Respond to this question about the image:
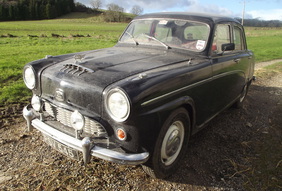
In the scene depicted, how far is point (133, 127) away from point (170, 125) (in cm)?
48

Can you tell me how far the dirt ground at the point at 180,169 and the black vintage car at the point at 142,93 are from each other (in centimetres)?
28

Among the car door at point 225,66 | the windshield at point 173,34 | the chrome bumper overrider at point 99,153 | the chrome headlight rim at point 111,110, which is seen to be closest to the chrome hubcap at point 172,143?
the chrome bumper overrider at point 99,153

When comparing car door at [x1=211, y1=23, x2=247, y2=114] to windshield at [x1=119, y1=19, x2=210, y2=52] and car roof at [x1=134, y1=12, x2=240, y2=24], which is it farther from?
windshield at [x1=119, y1=19, x2=210, y2=52]

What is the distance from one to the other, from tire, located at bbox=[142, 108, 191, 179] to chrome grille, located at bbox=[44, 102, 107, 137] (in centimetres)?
56

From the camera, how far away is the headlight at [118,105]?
2.07 metres

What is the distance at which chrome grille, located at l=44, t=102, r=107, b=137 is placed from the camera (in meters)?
2.28

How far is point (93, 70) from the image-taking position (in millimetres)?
2541

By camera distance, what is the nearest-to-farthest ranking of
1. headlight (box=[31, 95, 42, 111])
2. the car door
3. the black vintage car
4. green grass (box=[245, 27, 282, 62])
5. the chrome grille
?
the black vintage car
the chrome grille
headlight (box=[31, 95, 42, 111])
the car door
green grass (box=[245, 27, 282, 62])

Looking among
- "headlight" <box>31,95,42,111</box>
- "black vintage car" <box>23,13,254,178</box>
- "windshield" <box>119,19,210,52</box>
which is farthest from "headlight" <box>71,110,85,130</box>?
"windshield" <box>119,19,210,52</box>

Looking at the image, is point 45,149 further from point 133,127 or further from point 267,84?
point 267,84

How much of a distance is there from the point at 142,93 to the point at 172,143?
82cm

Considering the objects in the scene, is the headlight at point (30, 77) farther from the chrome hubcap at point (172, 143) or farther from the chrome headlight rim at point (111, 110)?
the chrome hubcap at point (172, 143)

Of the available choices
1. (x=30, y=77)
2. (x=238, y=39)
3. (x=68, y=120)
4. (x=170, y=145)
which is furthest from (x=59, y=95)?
(x=238, y=39)

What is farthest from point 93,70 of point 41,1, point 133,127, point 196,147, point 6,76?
point 41,1
